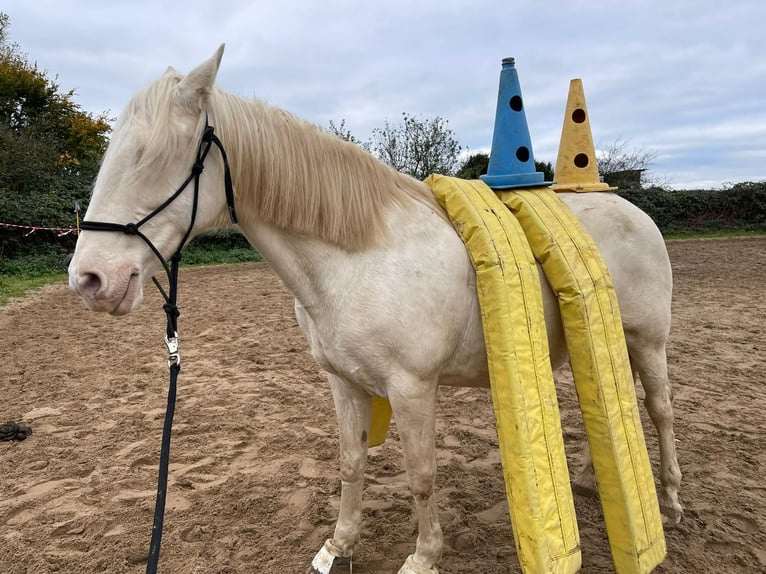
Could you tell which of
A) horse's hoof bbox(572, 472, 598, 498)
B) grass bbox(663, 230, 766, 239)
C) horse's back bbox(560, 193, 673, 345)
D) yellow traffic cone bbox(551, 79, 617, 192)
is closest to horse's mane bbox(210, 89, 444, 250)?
horse's back bbox(560, 193, 673, 345)

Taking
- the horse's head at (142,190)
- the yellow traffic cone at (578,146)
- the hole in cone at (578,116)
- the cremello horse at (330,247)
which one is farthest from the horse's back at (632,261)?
the horse's head at (142,190)

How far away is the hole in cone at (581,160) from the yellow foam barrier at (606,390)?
88 centimetres

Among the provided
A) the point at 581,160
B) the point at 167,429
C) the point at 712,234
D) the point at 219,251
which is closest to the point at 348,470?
the point at 167,429

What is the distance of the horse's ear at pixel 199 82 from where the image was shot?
5.17 ft

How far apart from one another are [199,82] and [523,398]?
1.58m

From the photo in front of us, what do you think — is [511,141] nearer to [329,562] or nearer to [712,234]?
[329,562]

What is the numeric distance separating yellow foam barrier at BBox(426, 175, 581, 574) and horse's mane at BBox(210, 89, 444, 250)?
43 cm

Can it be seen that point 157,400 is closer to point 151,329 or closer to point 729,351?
point 151,329

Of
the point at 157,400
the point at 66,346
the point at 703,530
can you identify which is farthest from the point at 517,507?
the point at 66,346

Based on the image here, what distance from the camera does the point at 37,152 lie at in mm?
16078

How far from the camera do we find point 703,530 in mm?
2576

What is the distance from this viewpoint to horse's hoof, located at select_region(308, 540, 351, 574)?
230 cm

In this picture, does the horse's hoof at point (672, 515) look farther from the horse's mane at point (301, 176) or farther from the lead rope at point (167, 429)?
the lead rope at point (167, 429)

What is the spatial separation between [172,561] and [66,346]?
500cm
